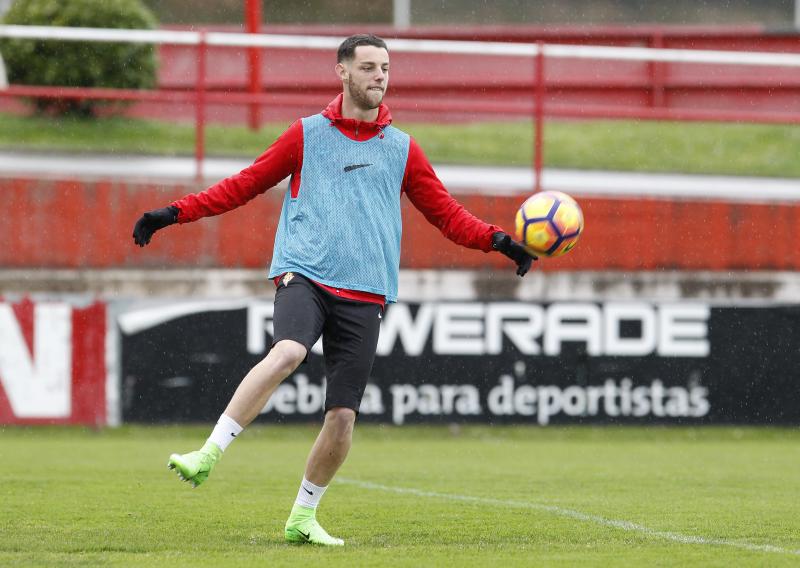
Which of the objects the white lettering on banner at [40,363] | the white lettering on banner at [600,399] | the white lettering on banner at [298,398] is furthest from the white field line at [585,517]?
the white lettering on banner at [40,363]

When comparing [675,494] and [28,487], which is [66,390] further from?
[675,494]

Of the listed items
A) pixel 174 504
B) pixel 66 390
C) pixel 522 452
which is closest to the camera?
pixel 174 504

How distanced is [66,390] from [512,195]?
15.7 ft

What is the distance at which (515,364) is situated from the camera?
13.7 metres

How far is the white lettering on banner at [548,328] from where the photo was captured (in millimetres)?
13656

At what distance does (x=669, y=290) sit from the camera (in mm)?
14305

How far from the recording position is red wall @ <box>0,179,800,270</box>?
13781 millimetres

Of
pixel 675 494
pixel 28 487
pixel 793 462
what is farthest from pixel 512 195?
pixel 28 487

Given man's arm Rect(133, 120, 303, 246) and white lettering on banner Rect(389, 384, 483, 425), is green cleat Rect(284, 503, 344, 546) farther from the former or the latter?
white lettering on banner Rect(389, 384, 483, 425)

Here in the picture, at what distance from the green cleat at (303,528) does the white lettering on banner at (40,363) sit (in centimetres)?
738

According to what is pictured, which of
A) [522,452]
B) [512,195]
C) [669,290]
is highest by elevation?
[512,195]

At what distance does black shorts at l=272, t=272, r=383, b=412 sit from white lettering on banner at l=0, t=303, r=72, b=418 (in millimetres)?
7392

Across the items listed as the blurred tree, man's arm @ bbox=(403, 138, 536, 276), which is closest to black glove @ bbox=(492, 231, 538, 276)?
man's arm @ bbox=(403, 138, 536, 276)

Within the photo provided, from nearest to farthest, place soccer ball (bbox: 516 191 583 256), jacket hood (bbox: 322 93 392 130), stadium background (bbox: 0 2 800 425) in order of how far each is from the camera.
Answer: jacket hood (bbox: 322 93 392 130), soccer ball (bbox: 516 191 583 256), stadium background (bbox: 0 2 800 425)
